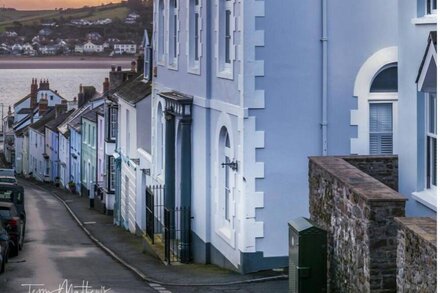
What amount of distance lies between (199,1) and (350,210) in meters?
10.3

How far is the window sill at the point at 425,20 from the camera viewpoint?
14.4 metres

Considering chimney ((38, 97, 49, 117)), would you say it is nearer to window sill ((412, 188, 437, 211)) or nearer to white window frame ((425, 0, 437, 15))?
window sill ((412, 188, 437, 211))

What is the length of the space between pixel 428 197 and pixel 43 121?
269ft

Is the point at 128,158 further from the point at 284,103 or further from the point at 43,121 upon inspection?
the point at 43,121

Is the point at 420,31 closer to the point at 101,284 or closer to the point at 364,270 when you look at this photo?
the point at 364,270

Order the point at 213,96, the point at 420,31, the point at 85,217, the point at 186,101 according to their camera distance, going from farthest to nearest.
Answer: the point at 85,217 < the point at 186,101 < the point at 213,96 < the point at 420,31

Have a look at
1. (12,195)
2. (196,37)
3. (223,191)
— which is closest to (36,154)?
(12,195)

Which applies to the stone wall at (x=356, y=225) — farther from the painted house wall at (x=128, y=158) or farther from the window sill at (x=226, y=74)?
the painted house wall at (x=128, y=158)

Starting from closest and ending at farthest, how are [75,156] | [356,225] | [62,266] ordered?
1. [356,225]
2. [62,266]
3. [75,156]

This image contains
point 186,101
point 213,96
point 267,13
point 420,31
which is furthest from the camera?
point 186,101

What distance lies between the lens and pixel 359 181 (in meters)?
13.8

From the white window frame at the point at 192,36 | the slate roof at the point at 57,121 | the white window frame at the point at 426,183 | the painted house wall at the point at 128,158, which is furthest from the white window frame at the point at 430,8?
the slate roof at the point at 57,121

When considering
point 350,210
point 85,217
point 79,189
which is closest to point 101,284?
point 350,210

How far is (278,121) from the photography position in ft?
63.5
